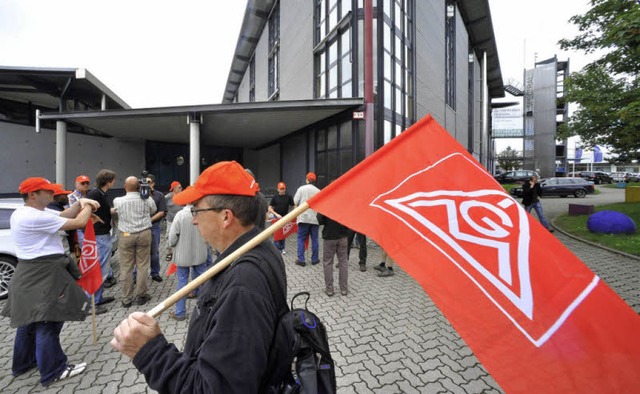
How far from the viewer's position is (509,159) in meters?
60.0

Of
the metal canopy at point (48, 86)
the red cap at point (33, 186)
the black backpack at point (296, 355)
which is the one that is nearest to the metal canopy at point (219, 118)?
the metal canopy at point (48, 86)

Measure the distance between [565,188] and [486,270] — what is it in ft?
91.6

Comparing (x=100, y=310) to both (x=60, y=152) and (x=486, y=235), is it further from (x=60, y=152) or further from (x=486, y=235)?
(x=60, y=152)

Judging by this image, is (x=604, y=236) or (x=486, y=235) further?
(x=604, y=236)

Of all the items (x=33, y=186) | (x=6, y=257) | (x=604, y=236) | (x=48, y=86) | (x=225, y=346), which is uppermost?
(x=48, y=86)

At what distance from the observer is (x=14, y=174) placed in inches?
533

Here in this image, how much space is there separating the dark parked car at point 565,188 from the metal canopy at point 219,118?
736 inches

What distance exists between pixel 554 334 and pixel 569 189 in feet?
92.0

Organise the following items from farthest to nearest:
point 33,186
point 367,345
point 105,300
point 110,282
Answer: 1. point 110,282
2. point 105,300
3. point 367,345
4. point 33,186

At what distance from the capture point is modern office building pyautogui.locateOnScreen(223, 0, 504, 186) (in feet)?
38.3

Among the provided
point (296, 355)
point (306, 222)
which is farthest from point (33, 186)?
point (306, 222)

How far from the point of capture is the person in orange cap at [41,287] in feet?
9.64

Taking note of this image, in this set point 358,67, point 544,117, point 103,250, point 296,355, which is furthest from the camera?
point 544,117

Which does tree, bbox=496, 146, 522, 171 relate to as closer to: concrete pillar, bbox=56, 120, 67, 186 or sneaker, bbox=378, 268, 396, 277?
sneaker, bbox=378, 268, 396, 277
